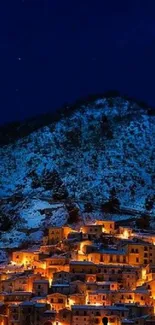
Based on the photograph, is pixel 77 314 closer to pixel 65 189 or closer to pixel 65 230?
pixel 65 230

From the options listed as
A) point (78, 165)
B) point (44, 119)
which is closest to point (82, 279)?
point (78, 165)

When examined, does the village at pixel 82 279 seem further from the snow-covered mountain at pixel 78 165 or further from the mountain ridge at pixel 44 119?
the mountain ridge at pixel 44 119

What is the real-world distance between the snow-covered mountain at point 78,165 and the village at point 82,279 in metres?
11.7

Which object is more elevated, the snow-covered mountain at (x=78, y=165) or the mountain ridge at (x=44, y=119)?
the mountain ridge at (x=44, y=119)

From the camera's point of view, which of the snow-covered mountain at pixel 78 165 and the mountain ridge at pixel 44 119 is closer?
the snow-covered mountain at pixel 78 165

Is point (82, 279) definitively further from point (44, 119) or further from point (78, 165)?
point (44, 119)

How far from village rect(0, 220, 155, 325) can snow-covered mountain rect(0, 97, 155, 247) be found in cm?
1168

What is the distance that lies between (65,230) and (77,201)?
769 inches

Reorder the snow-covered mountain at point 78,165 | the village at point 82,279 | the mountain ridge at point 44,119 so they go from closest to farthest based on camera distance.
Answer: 1. the village at point 82,279
2. the snow-covered mountain at point 78,165
3. the mountain ridge at point 44,119

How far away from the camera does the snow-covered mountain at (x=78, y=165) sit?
9931 cm

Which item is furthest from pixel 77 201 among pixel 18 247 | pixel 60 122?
pixel 60 122

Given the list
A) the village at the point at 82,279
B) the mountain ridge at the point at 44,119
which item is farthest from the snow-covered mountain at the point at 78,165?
the village at the point at 82,279

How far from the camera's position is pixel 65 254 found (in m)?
74.8

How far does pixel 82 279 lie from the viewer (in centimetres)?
7062
